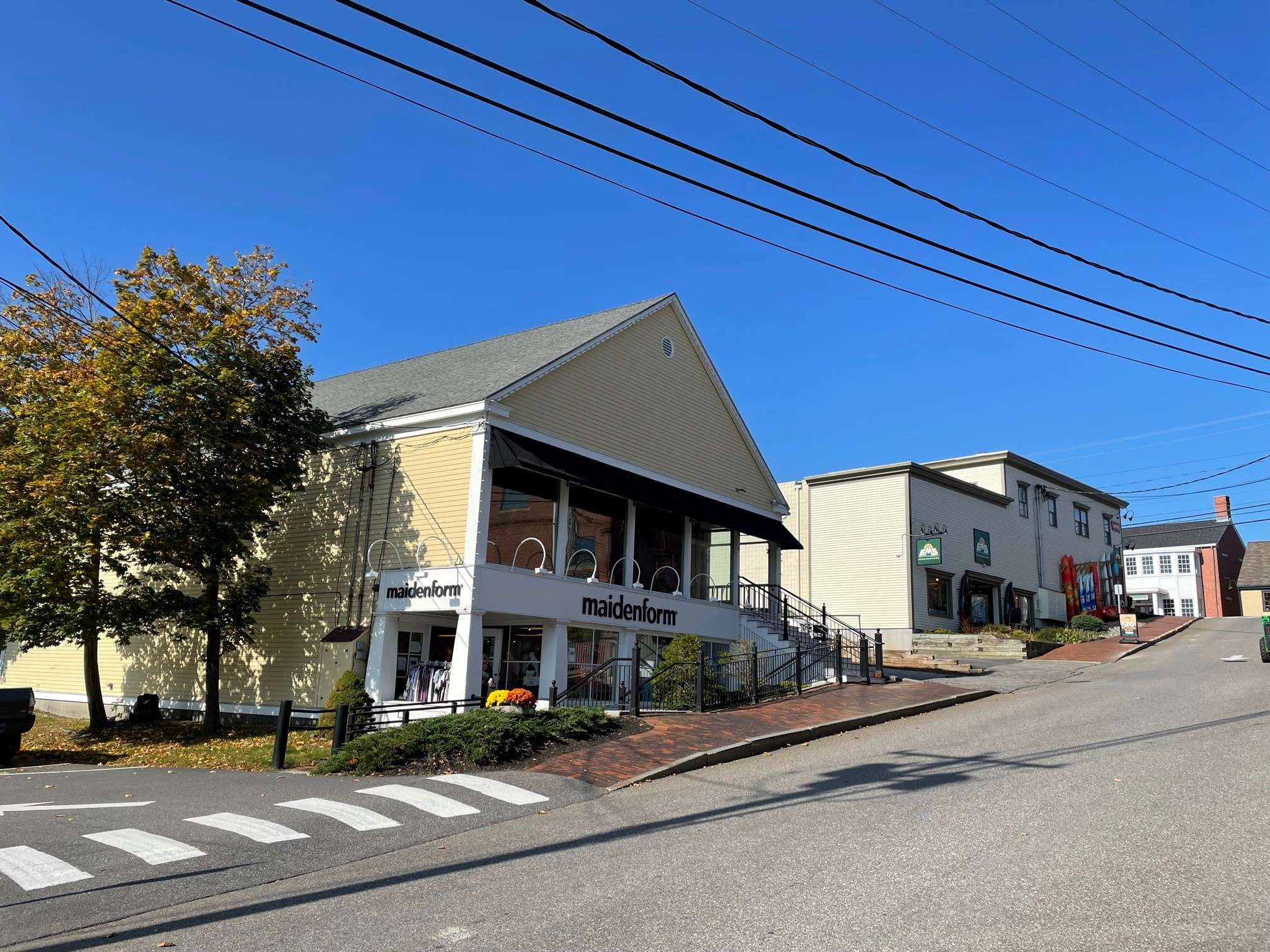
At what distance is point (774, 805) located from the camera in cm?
997

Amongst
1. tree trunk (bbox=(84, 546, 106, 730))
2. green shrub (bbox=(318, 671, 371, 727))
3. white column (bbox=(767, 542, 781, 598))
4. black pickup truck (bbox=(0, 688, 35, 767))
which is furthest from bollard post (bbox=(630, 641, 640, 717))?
tree trunk (bbox=(84, 546, 106, 730))

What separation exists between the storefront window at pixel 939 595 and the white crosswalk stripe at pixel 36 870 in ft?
104

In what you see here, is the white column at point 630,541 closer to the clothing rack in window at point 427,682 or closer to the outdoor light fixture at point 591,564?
the outdoor light fixture at point 591,564

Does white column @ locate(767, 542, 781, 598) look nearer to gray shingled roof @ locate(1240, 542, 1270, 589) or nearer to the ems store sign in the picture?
the ems store sign

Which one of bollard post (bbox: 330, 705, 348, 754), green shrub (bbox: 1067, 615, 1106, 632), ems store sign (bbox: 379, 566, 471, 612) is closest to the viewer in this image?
bollard post (bbox: 330, 705, 348, 754)

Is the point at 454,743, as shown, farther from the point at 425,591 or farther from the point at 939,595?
the point at 939,595

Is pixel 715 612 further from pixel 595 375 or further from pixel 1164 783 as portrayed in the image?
pixel 1164 783

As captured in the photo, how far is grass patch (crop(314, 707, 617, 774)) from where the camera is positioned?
13203 millimetres

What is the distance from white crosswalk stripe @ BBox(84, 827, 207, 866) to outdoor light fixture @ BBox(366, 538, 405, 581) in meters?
10.6

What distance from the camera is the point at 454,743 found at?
529 inches

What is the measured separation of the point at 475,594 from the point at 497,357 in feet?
23.4

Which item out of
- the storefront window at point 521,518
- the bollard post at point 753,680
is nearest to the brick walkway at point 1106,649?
the bollard post at point 753,680

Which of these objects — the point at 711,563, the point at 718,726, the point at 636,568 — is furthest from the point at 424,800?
the point at 711,563

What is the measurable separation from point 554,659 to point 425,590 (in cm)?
314
